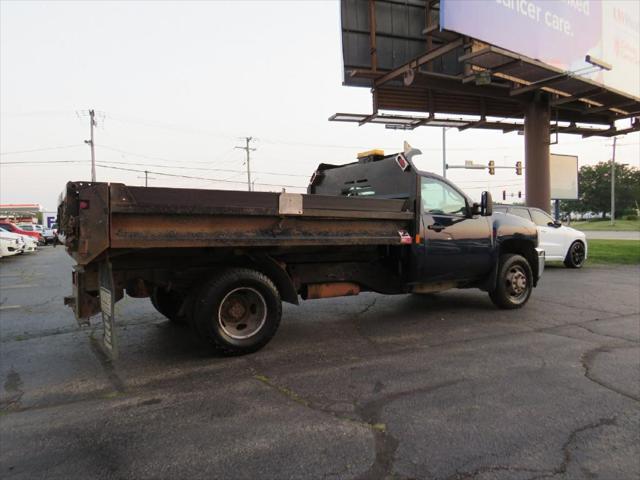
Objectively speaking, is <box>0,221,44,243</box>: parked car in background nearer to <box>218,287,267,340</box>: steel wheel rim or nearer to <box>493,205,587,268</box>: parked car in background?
<box>493,205,587,268</box>: parked car in background

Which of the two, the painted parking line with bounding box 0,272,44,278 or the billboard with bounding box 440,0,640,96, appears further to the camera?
the painted parking line with bounding box 0,272,44,278

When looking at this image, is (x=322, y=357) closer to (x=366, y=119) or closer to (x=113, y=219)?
(x=113, y=219)

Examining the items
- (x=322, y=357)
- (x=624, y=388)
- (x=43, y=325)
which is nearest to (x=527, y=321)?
(x=624, y=388)

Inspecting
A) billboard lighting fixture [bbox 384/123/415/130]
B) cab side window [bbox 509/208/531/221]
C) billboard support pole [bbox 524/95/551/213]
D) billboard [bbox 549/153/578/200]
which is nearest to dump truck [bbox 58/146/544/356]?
cab side window [bbox 509/208/531/221]

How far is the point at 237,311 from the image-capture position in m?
4.99

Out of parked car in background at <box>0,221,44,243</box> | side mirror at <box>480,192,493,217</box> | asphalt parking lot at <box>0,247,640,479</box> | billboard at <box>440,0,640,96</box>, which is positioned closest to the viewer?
asphalt parking lot at <box>0,247,640,479</box>

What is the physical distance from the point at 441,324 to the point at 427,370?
2122 millimetres

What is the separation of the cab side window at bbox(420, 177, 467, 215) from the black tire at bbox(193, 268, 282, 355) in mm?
2554

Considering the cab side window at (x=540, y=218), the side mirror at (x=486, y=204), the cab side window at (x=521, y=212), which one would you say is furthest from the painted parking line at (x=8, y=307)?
the cab side window at (x=540, y=218)

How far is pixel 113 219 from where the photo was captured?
4.04 metres

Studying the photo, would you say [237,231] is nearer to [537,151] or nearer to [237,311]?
[237,311]

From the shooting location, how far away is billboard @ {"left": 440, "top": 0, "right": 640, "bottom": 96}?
1232 centimetres

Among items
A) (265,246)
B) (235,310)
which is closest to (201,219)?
(265,246)

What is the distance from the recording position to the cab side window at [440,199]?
636 centimetres
